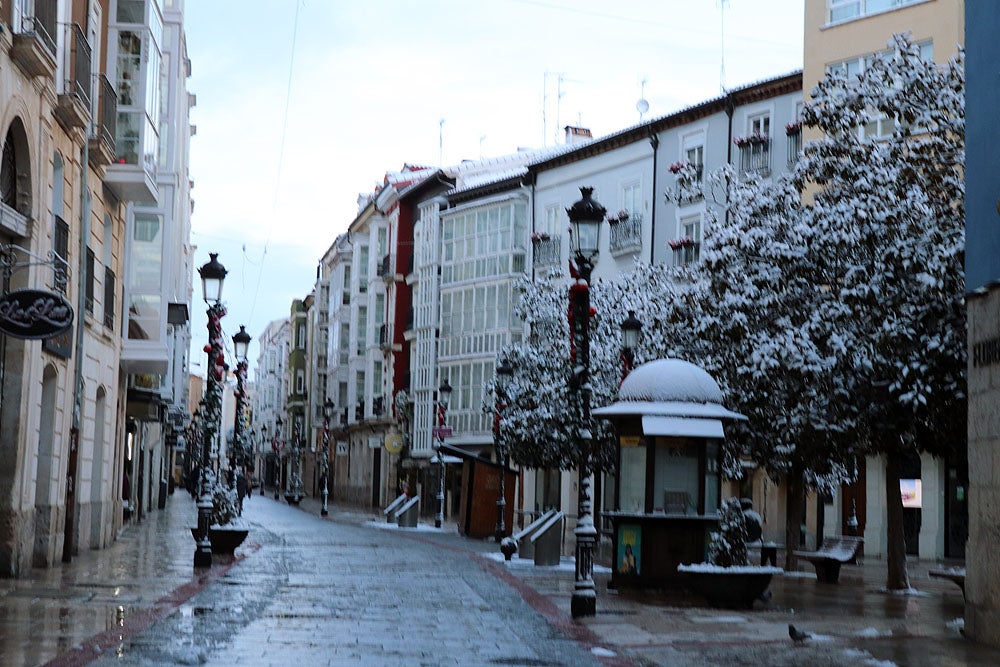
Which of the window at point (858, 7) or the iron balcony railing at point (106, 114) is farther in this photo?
the window at point (858, 7)

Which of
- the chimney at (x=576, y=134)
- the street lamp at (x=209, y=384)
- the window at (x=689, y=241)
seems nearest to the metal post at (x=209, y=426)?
the street lamp at (x=209, y=384)

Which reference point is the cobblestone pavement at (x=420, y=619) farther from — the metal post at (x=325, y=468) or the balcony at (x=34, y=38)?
the metal post at (x=325, y=468)

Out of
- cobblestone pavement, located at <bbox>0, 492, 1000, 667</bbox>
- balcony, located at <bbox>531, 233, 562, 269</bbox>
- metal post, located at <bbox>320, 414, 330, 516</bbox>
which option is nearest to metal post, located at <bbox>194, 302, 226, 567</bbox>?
cobblestone pavement, located at <bbox>0, 492, 1000, 667</bbox>

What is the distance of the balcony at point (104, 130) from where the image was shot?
81.0ft

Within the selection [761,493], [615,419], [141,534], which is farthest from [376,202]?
[615,419]

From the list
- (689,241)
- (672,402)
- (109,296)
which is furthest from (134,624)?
(689,241)

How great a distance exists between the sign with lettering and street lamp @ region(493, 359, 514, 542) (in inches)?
893

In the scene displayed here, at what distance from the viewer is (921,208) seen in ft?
70.5

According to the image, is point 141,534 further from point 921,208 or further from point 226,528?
point 921,208

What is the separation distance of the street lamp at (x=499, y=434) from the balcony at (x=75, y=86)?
1822 centimetres

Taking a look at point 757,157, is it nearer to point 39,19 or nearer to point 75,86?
point 75,86

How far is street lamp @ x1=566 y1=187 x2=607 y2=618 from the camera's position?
17.0 m

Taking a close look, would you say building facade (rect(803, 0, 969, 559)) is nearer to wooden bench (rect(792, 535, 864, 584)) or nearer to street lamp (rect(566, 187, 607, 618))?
wooden bench (rect(792, 535, 864, 584))

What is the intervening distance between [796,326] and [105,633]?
41.9 feet
